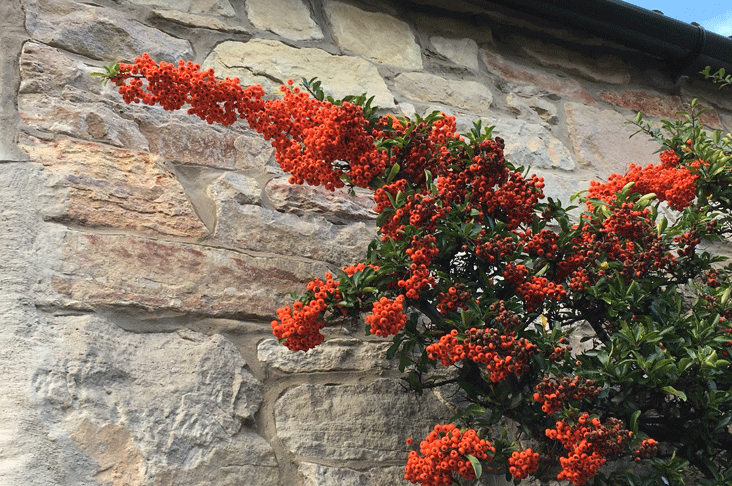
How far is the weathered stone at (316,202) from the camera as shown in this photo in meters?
1.99

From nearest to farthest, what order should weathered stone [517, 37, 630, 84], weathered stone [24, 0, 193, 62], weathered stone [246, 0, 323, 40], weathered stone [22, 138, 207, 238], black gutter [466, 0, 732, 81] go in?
1. weathered stone [22, 138, 207, 238]
2. weathered stone [24, 0, 193, 62]
3. weathered stone [246, 0, 323, 40]
4. black gutter [466, 0, 732, 81]
5. weathered stone [517, 37, 630, 84]

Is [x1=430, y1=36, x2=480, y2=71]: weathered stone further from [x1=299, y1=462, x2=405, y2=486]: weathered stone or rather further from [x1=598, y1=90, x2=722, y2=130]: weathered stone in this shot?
[x1=299, y1=462, x2=405, y2=486]: weathered stone

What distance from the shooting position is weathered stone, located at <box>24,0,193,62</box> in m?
1.96

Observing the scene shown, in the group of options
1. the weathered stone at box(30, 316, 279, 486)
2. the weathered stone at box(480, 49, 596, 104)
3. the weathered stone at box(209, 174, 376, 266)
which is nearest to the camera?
the weathered stone at box(30, 316, 279, 486)

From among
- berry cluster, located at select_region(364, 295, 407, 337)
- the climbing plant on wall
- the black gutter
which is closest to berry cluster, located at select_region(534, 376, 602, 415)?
the climbing plant on wall

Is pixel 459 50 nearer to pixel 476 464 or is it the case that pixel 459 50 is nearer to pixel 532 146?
pixel 532 146

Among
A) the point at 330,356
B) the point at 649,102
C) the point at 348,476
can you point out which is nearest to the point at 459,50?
the point at 649,102

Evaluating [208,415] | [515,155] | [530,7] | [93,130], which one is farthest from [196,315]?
[530,7]

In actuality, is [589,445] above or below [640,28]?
below

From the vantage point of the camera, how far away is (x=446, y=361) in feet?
4.43

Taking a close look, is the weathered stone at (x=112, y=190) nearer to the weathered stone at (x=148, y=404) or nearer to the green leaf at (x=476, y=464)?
the weathered stone at (x=148, y=404)

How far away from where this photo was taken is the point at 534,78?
2.80m

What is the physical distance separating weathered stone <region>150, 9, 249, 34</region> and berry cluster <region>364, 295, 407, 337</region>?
1.41 metres

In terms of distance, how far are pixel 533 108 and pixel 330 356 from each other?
1.55 meters
